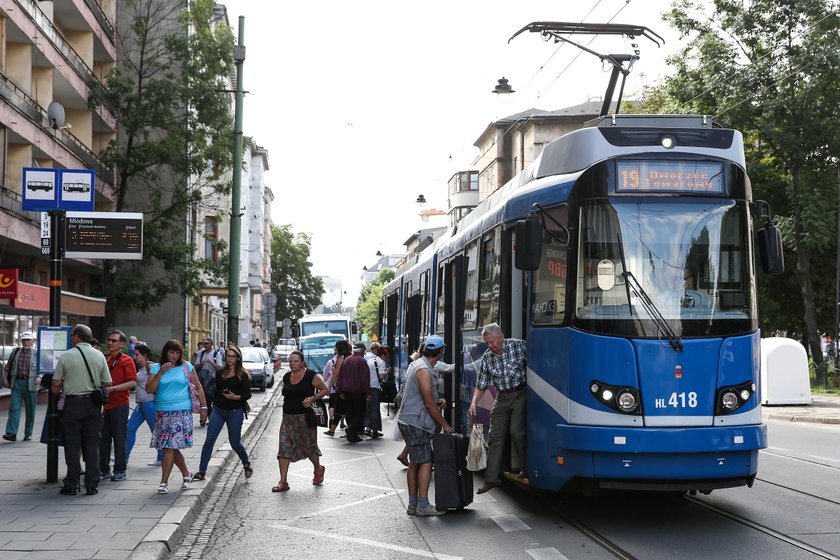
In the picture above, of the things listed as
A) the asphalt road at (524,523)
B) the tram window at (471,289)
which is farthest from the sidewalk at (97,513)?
the tram window at (471,289)

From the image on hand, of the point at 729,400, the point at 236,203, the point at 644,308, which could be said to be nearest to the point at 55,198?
the point at 644,308

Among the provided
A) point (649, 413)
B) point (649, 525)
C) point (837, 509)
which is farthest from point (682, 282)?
point (837, 509)

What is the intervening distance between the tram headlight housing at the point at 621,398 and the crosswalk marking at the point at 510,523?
1.35 meters

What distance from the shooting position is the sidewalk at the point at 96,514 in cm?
831

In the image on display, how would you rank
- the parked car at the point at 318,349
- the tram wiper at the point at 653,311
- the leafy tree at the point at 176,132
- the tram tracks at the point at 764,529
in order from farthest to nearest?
the parked car at the point at 318,349, the leafy tree at the point at 176,132, the tram wiper at the point at 653,311, the tram tracks at the point at 764,529

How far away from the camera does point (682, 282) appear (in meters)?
9.72

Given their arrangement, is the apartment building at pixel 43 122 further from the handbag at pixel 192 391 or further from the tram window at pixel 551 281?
the tram window at pixel 551 281

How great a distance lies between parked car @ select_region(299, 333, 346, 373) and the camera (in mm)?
38688

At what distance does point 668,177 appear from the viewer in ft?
32.9

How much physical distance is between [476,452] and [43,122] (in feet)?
80.4

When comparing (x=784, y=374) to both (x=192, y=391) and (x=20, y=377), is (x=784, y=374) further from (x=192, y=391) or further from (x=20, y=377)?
(x=192, y=391)

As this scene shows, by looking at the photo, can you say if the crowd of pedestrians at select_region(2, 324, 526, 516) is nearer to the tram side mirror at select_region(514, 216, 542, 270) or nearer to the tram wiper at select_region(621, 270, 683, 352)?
the tram side mirror at select_region(514, 216, 542, 270)

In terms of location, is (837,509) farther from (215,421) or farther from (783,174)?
(783,174)

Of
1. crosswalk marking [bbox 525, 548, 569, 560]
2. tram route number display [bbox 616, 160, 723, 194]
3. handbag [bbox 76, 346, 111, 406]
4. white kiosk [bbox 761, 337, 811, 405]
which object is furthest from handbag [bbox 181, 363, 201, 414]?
white kiosk [bbox 761, 337, 811, 405]
